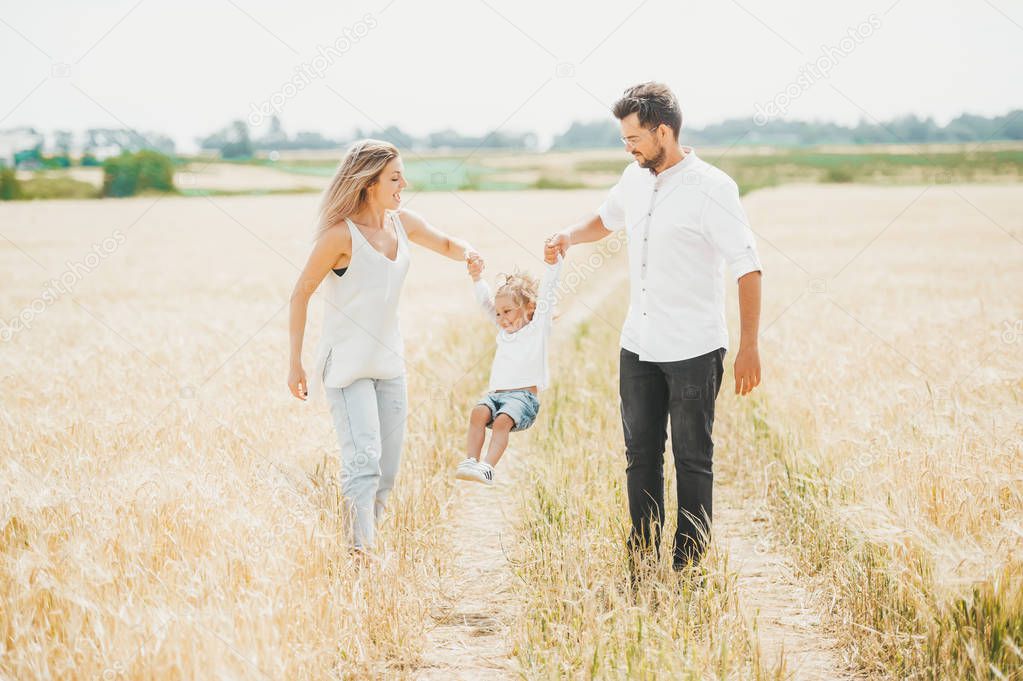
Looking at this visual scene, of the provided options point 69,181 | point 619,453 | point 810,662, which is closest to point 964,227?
point 619,453

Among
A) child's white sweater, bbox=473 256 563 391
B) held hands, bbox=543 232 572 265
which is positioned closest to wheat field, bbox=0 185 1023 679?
child's white sweater, bbox=473 256 563 391

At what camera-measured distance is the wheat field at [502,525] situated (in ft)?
9.84

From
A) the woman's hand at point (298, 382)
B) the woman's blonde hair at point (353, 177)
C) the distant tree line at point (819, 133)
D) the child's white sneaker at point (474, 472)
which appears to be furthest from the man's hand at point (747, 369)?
the distant tree line at point (819, 133)

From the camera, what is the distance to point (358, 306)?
3914mm

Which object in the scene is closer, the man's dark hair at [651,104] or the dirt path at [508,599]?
the dirt path at [508,599]

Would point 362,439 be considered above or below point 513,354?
below

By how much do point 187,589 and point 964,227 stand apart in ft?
85.8

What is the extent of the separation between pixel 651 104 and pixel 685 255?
0.63 meters

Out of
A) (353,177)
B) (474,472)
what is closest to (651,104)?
(353,177)

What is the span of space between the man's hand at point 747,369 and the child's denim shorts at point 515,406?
109cm

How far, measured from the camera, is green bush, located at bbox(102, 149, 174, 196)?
59.0 meters

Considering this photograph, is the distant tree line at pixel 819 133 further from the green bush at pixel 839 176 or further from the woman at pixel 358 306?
the woman at pixel 358 306

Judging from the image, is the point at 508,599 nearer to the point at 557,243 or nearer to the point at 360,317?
the point at 360,317

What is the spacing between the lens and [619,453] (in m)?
5.70
